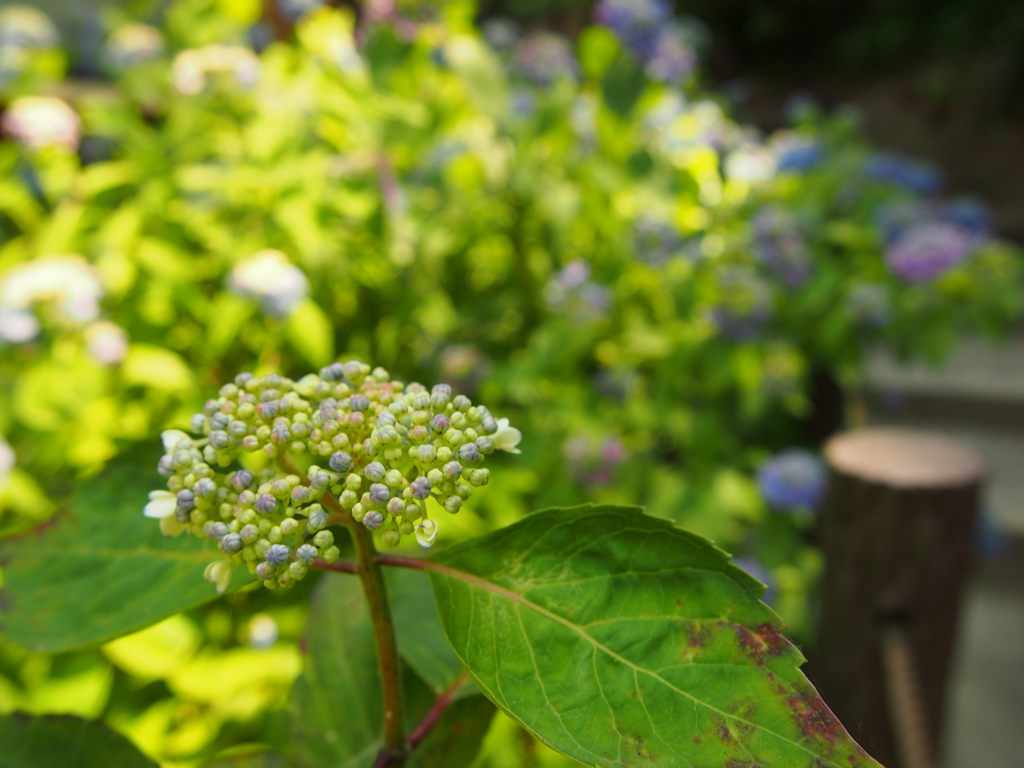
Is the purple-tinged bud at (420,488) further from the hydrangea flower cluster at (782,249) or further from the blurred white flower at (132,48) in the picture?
the blurred white flower at (132,48)

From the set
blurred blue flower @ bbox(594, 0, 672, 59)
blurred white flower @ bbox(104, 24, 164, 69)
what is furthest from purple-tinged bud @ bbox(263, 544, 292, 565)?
blurred white flower @ bbox(104, 24, 164, 69)

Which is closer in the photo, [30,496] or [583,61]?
[30,496]

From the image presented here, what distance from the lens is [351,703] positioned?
0.40m

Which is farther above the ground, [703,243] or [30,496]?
[703,243]

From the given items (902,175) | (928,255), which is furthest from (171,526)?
(902,175)

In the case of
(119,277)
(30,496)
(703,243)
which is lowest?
(30,496)

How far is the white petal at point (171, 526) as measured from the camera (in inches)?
12.4

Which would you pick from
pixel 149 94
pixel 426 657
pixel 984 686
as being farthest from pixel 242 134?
pixel 984 686

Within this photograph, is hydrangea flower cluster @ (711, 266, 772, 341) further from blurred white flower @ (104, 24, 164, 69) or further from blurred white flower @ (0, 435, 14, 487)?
blurred white flower @ (104, 24, 164, 69)

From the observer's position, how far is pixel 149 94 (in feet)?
5.95

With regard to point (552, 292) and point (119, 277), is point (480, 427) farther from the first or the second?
point (119, 277)

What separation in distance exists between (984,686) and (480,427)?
7.54 ft

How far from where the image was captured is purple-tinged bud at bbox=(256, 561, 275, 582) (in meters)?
0.27

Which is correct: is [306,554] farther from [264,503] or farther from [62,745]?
[62,745]
